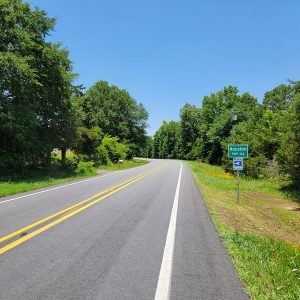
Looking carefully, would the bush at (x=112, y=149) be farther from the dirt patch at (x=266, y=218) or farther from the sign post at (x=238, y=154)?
the sign post at (x=238, y=154)

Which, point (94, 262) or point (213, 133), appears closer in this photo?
point (94, 262)

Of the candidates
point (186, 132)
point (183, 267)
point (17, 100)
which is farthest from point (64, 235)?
point (186, 132)

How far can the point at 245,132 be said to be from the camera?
170 ft

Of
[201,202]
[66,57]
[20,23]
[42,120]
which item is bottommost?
[201,202]

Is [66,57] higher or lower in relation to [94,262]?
higher

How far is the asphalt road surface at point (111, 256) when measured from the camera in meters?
4.26

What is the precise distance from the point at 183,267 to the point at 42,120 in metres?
25.5

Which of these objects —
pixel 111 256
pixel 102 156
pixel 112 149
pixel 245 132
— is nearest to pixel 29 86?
pixel 111 256

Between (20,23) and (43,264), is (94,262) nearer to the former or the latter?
(43,264)

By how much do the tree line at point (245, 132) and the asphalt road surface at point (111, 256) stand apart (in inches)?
588

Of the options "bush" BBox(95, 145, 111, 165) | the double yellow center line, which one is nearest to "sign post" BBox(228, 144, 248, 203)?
the double yellow center line

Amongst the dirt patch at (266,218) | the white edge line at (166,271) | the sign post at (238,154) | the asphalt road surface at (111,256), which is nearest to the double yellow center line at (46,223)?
the asphalt road surface at (111,256)

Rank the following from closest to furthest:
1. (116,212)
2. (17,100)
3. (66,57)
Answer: (116,212)
(17,100)
(66,57)

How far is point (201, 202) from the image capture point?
13320mm
